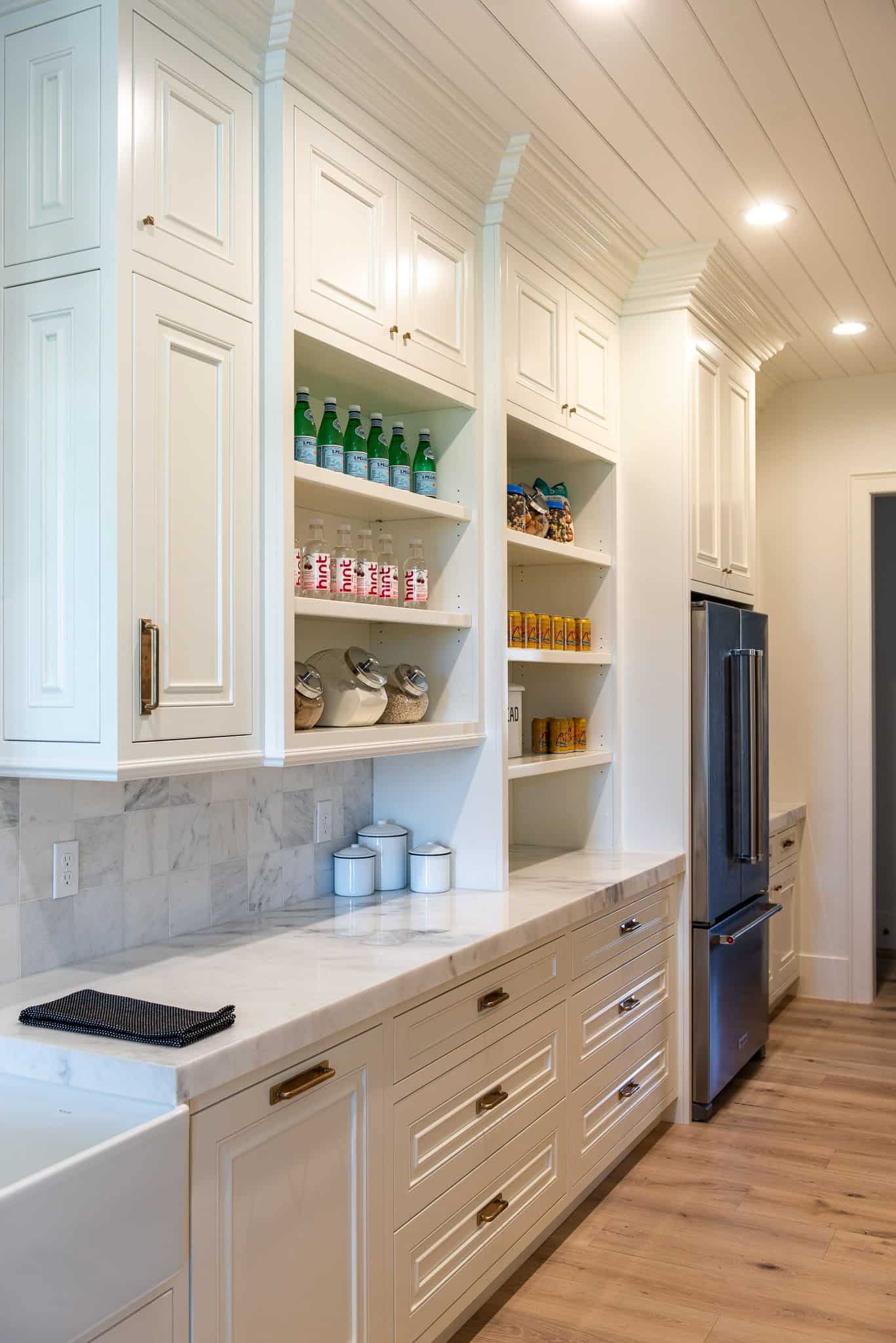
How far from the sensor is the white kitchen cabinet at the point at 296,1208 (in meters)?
1.65

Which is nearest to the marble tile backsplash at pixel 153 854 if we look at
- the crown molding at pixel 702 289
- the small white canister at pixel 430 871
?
the small white canister at pixel 430 871

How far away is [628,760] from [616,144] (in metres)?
1.83

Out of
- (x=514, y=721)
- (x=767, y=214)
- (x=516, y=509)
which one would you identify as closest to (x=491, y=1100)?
(x=514, y=721)

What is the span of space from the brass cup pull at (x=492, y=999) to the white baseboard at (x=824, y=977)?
119 inches

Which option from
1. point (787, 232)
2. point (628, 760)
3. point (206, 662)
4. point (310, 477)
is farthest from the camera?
point (628, 760)

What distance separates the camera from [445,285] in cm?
279

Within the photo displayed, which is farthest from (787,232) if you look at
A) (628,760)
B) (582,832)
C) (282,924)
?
(282,924)

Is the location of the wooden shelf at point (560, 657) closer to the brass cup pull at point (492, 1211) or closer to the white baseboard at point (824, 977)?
the brass cup pull at point (492, 1211)

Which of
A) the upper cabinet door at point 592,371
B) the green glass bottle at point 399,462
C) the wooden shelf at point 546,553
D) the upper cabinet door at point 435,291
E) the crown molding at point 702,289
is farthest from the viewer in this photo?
the crown molding at point 702,289

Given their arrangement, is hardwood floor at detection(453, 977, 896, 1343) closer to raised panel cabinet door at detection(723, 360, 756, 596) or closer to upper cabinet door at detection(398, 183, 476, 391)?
raised panel cabinet door at detection(723, 360, 756, 596)

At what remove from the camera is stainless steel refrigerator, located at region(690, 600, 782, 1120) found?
367 centimetres

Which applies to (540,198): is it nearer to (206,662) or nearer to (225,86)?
(225,86)

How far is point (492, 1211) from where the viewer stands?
2434mm

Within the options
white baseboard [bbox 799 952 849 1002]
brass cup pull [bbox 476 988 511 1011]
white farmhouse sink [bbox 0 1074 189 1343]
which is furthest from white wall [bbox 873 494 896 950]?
white farmhouse sink [bbox 0 1074 189 1343]
